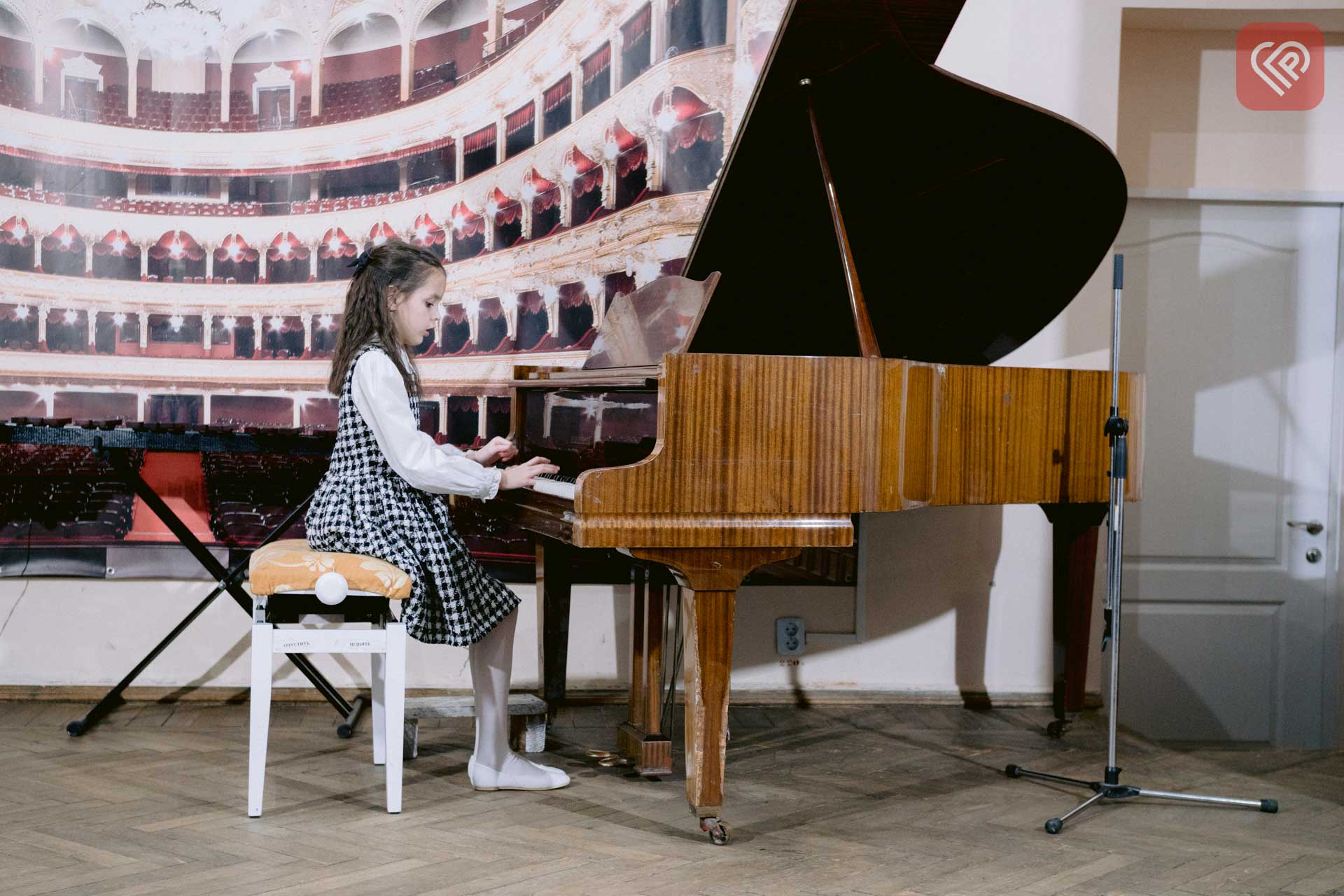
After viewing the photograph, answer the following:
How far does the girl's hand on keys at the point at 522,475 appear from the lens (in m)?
2.75

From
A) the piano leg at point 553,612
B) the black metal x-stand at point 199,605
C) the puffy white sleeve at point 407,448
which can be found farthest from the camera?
the black metal x-stand at point 199,605

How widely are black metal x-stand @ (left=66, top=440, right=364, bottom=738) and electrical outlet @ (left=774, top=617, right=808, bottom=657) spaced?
4.50 ft

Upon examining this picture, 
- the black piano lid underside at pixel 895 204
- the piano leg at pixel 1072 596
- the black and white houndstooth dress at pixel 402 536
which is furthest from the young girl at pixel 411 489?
the piano leg at pixel 1072 596

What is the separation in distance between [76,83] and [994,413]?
3.10 metres

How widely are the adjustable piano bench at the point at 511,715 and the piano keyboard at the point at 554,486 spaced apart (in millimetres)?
643

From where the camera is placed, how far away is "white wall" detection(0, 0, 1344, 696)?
3.98 m

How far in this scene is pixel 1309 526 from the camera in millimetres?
4387

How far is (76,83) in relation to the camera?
394cm

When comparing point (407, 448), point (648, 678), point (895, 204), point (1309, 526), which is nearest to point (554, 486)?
point (407, 448)

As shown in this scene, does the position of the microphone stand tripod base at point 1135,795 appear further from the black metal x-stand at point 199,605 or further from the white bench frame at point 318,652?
the black metal x-stand at point 199,605

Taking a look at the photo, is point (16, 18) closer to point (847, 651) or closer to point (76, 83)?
point (76, 83)

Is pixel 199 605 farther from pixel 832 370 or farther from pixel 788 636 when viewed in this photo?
pixel 832 370

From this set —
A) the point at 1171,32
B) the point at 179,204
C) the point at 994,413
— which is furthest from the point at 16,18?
the point at 1171,32

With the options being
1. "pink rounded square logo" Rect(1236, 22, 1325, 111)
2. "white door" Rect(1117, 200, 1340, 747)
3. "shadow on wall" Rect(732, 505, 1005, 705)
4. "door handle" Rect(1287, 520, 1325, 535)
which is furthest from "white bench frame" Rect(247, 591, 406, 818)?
"pink rounded square logo" Rect(1236, 22, 1325, 111)
